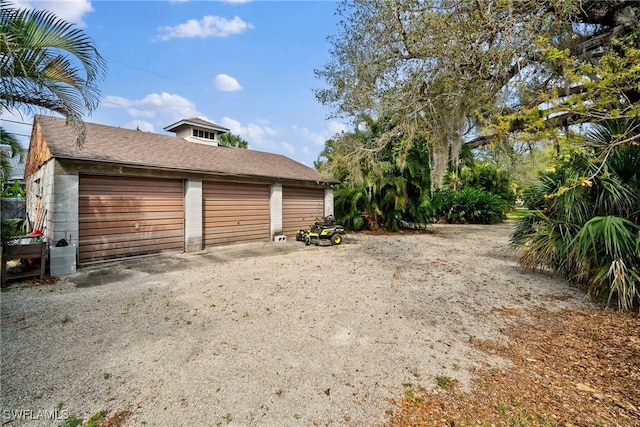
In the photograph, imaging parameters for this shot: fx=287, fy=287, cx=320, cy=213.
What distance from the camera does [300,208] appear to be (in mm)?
10297

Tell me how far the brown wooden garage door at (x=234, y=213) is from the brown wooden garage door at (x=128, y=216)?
74 centimetres

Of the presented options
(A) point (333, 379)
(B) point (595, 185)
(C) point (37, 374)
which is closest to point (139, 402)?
(C) point (37, 374)

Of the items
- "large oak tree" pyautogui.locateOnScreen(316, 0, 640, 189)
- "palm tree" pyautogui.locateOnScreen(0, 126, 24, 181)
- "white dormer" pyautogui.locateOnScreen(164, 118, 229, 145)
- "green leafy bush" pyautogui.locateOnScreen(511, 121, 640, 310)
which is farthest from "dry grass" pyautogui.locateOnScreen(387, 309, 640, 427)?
Result: "white dormer" pyautogui.locateOnScreen(164, 118, 229, 145)

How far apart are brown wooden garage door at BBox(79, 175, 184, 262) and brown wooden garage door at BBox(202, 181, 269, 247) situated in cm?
74

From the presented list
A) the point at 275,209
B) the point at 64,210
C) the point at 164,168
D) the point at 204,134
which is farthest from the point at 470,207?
the point at 64,210

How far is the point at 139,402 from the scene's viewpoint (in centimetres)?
200

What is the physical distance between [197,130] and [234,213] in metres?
4.39

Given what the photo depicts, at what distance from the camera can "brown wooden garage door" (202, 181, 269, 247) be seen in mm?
7875

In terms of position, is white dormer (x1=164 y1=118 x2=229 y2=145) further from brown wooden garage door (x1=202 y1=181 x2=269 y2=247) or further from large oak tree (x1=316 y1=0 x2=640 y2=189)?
large oak tree (x1=316 y1=0 x2=640 y2=189)

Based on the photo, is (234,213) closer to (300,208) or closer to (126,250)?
(300,208)

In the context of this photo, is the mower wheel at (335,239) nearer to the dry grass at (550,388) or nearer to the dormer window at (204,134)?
the dry grass at (550,388)

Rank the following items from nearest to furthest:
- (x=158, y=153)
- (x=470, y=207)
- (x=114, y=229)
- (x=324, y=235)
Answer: (x=114, y=229), (x=158, y=153), (x=324, y=235), (x=470, y=207)

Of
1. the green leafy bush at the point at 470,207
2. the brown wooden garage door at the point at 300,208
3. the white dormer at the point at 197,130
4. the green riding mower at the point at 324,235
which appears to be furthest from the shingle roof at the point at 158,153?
the green leafy bush at the point at 470,207

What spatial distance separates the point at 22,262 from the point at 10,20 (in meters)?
4.36
